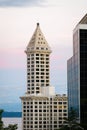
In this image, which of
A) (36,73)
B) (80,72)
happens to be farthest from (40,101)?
(80,72)

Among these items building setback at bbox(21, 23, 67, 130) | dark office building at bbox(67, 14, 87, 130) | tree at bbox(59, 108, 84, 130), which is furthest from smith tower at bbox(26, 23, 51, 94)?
tree at bbox(59, 108, 84, 130)

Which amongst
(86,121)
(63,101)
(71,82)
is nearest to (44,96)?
(63,101)

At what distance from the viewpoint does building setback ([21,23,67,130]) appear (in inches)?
7244

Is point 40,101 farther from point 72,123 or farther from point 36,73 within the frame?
point 72,123

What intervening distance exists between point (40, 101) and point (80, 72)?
69.5 m

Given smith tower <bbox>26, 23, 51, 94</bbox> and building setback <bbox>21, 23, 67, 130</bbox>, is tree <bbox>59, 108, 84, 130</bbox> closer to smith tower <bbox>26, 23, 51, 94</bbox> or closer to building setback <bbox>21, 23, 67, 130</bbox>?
building setback <bbox>21, 23, 67, 130</bbox>

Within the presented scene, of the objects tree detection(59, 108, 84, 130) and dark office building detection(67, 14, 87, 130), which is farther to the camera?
dark office building detection(67, 14, 87, 130)

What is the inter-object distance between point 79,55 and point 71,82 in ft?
30.7

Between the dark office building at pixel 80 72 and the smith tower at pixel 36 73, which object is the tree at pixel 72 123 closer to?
the dark office building at pixel 80 72

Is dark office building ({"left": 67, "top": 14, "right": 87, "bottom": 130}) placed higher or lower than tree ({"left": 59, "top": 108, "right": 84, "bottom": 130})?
higher

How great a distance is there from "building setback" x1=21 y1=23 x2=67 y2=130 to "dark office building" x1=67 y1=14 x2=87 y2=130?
196 feet

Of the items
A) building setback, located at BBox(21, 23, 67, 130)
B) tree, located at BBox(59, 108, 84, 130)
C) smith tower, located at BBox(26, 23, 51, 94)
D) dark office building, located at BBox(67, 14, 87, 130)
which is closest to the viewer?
tree, located at BBox(59, 108, 84, 130)

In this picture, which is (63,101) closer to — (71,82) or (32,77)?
(32,77)

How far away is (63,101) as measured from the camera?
192 m
